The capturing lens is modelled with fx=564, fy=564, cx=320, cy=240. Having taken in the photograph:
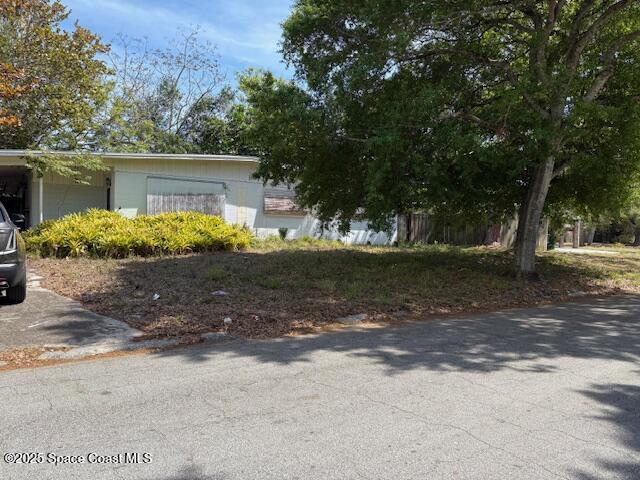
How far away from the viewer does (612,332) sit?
8.22 m

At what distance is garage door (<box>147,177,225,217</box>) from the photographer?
60.8 feet

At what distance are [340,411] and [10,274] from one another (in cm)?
606

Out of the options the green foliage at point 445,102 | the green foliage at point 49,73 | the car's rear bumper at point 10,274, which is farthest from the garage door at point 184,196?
the car's rear bumper at point 10,274

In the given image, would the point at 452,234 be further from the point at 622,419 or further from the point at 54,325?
the point at 622,419

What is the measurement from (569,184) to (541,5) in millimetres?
4488

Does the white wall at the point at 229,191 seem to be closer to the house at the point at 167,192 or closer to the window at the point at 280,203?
the house at the point at 167,192

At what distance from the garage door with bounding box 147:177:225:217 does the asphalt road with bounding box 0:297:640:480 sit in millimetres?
12434

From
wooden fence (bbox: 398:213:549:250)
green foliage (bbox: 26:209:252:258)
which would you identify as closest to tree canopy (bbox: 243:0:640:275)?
green foliage (bbox: 26:209:252:258)

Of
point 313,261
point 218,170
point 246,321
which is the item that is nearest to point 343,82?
point 313,261

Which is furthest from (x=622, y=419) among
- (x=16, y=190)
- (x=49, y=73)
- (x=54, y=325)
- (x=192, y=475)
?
(x=16, y=190)

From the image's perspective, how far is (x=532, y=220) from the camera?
42.0 ft

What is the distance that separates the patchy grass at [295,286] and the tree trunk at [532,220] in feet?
1.71

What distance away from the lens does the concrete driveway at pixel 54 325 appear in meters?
7.10

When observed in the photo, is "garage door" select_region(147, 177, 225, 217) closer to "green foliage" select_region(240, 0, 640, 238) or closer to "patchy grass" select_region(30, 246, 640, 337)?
"patchy grass" select_region(30, 246, 640, 337)
